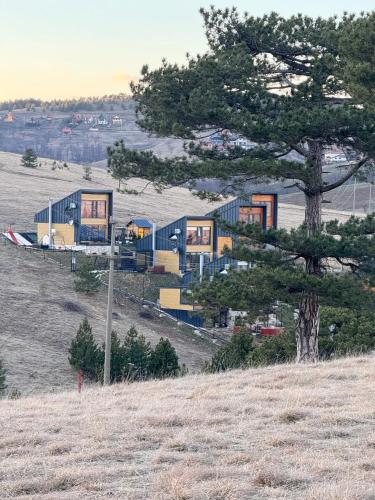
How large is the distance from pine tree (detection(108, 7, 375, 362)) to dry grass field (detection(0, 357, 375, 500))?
8.74 metres

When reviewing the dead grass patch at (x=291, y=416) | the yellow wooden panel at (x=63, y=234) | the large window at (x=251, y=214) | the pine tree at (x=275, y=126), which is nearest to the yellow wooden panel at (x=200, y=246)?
the large window at (x=251, y=214)

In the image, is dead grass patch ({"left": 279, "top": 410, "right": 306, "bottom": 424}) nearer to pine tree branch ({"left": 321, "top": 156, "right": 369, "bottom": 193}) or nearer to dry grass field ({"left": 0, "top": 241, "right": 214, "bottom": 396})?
pine tree branch ({"left": 321, "top": 156, "right": 369, "bottom": 193})

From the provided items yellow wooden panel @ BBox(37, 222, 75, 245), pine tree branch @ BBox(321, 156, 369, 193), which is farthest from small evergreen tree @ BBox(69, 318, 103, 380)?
yellow wooden panel @ BBox(37, 222, 75, 245)

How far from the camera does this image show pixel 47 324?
165 feet

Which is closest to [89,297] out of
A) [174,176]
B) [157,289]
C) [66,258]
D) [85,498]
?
[157,289]

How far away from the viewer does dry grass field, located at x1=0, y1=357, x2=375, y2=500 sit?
10.8 m

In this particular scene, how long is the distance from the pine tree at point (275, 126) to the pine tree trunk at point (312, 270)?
0.03m

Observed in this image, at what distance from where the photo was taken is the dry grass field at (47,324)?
133 ft

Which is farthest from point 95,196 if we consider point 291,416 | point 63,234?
point 291,416

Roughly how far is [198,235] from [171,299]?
32.0 ft

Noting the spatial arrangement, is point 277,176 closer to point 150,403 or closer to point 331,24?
point 331,24

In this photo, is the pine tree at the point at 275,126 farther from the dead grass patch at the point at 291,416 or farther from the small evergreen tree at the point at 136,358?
the dead grass patch at the point at 291,416

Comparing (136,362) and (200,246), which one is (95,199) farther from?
(136,362)

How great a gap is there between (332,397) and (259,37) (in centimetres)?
1595
